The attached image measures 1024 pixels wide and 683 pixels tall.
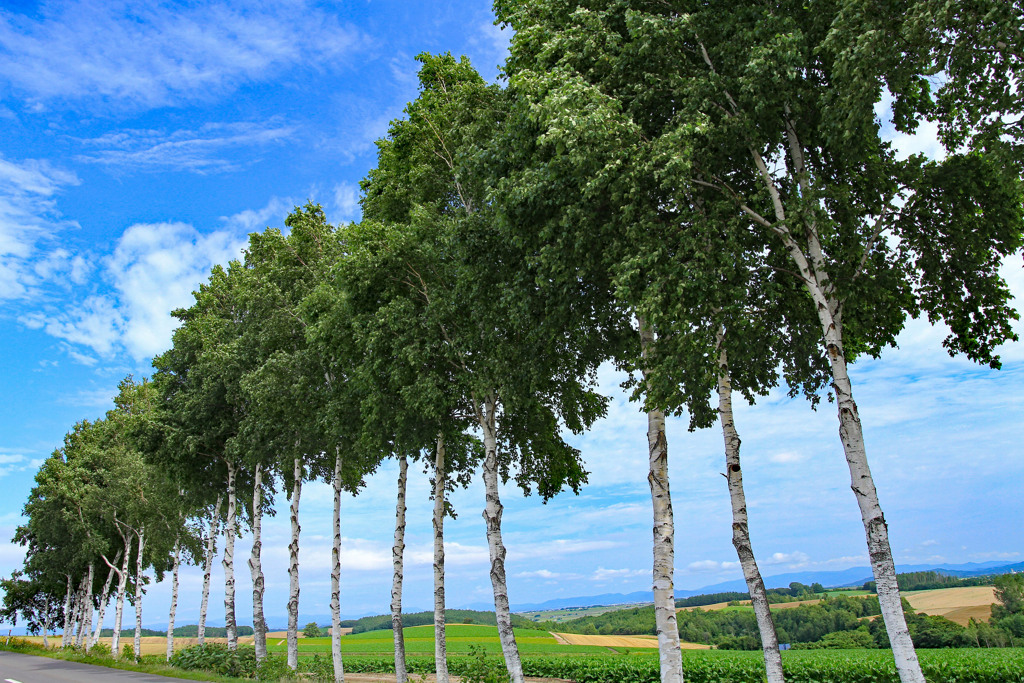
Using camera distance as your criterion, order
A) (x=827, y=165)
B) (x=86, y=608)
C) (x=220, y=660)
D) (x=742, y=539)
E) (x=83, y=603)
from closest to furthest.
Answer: (x=742, y=539), (x=827, y=165), (x=220, y=660), (x=86, y=608), (x=83, y=603)

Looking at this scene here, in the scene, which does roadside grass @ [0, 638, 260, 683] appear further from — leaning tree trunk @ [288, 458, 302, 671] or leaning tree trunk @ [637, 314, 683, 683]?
leaning tree trunk @ [637, 314, 683, 683]

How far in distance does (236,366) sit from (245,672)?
1289 centimetres

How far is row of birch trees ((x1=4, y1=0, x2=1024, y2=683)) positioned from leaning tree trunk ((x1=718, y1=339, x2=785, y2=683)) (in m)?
0.05

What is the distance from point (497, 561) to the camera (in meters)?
18.8

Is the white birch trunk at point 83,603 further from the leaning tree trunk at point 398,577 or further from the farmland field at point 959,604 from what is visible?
the farmland field at point 959,604

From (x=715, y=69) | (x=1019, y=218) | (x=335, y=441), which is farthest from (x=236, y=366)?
(x=1019, y=218)

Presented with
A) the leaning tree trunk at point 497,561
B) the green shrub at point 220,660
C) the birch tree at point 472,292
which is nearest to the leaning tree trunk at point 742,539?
the birch tree at point 472,292

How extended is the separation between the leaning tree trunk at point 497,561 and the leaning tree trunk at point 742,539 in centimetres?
721

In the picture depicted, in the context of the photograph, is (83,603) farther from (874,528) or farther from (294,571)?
(874,528)

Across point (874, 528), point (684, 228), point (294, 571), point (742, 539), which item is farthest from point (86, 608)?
point (874, 528)

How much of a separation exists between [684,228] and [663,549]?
23.2ft

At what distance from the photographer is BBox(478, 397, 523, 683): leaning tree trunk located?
17983 millimetres

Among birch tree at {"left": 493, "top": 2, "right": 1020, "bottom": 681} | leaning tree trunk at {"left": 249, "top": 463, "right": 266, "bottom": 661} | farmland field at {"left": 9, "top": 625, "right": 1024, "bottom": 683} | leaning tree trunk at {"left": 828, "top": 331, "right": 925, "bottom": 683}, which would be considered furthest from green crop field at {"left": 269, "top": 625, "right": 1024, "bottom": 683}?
birch tree at {"left": 493, "top": 2, "right": 1020, "bottom": 681}

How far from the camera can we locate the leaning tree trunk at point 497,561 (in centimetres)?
1798
